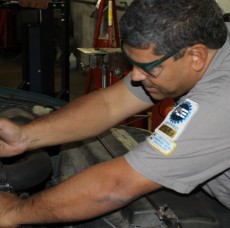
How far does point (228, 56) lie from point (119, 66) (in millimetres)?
1634

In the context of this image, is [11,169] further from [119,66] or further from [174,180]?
[119,66]

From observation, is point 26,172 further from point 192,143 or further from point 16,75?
point 16,75

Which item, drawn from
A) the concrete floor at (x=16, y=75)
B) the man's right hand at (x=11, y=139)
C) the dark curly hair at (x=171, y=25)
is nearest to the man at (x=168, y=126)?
the dark curly hair at (x=171, y=25)

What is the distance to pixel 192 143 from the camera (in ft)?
3.46

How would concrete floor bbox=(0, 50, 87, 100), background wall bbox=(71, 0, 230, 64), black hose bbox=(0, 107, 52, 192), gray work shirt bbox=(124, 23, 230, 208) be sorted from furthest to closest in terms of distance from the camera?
background wall bbox=(71, 0, 230, 64) < concrete floor bbox=(0, 50, 87, 100) < black hose bbox=(0, 107, 52, 192) < gray work shirt bbox=(124, 23, 230, 208)

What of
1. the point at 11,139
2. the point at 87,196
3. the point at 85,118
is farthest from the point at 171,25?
the point at 11,139

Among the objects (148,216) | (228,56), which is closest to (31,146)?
(148,216)

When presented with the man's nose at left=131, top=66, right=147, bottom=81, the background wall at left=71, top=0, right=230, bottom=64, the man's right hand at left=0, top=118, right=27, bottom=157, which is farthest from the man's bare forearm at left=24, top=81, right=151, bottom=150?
the background wall at left=71, top=0, right=230, bottom=64

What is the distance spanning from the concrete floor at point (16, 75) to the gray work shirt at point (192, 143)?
3.82 m

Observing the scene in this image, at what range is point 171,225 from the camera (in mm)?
1112

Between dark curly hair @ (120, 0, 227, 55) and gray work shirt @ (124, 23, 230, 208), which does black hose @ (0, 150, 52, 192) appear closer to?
gray work shirt @ (124, 23, 230, 208)

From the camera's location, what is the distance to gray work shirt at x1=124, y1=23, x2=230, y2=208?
1.05 metres

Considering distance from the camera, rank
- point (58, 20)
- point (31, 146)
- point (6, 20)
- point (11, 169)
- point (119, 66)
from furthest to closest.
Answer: point (6, 20) < point (58, 20) < point (119, 66) < point (31, 146) < point (11, 169)

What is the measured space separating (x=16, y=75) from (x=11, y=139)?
4.58 meters
